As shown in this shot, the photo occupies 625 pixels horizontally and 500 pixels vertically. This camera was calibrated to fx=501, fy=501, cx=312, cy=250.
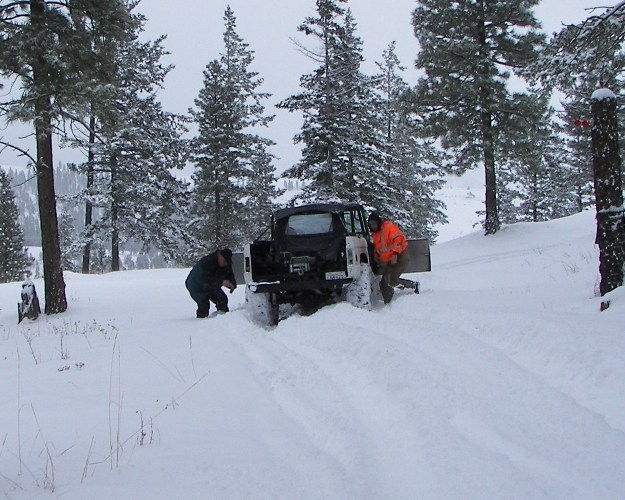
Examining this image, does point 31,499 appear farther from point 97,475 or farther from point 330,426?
point 330,426

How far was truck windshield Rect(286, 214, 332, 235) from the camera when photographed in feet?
32.3

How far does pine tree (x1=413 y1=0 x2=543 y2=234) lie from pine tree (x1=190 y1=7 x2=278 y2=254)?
11.7 meters

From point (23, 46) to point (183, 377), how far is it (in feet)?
32.7

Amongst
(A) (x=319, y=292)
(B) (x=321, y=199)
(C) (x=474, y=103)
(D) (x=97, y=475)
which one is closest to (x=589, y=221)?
(C) (x=474, y=103)

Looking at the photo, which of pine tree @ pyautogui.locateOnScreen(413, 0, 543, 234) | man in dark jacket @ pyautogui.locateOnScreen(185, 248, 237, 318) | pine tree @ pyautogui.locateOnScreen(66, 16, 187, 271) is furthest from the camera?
pine tree @ pyautogui.locateOnScreen(66, 16, 187, 271)

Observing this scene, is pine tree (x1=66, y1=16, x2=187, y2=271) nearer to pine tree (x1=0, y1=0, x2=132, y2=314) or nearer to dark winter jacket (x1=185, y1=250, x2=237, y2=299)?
pine tree (x1=0, y1=0, x2=132, y2=314)

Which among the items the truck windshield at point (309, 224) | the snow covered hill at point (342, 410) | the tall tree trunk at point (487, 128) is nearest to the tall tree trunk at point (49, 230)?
the snow covered hill at point (342, 410)

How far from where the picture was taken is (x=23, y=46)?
11.2m

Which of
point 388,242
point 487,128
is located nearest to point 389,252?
point 388,242

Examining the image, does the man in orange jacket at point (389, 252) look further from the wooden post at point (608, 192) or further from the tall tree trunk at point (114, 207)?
the tall tree trunk at point (114, 207)

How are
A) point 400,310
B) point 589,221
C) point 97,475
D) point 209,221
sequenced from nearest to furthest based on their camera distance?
point 97,475 < point 400,310 < point 589,221 < point 209,221

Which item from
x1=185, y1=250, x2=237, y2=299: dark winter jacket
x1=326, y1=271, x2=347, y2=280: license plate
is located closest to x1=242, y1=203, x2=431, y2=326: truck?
x1=326, y1=271, x2=347, y2=280: license plate

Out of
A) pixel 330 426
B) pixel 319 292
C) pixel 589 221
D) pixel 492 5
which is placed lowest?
pixel 330 426

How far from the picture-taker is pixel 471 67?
61.3 ft
